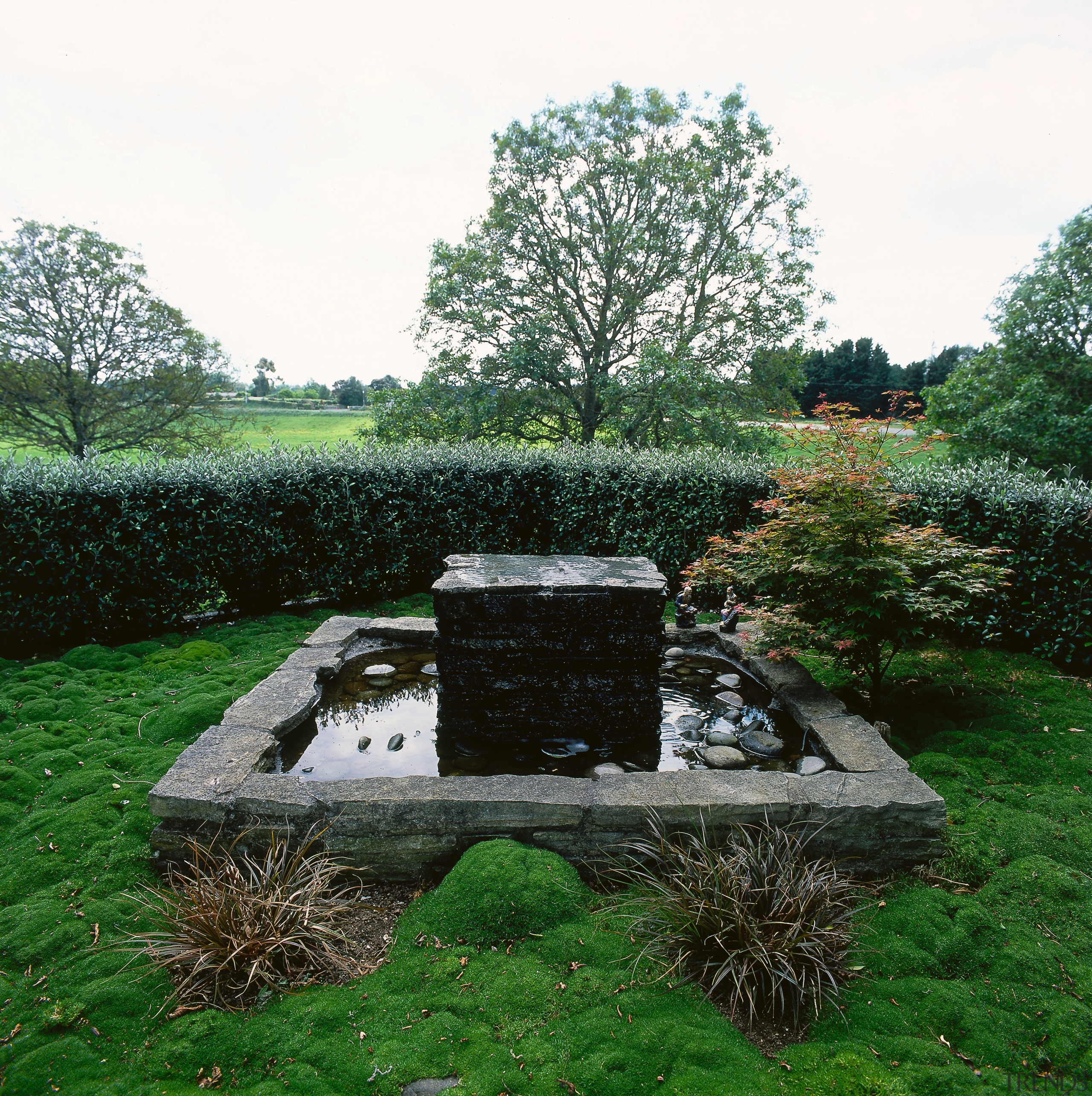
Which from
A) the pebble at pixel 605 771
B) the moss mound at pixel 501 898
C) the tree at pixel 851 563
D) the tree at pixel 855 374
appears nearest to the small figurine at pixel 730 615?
the tree at pixel 851 563

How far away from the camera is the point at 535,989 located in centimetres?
236

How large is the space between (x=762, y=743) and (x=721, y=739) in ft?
0.79

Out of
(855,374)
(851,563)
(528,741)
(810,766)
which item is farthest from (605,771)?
(855,374)

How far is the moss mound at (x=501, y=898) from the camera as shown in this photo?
2.62m

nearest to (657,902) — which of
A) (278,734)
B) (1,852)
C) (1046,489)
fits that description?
(278,734)

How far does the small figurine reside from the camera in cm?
532

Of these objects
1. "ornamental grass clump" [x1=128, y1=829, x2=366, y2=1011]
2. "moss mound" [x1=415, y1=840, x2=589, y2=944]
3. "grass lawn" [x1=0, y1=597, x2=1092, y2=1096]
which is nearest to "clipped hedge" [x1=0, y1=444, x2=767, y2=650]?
"grass lawn" [x1=0, y1=597, x2=1092, y2=1096]

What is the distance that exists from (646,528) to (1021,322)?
10489 millimetres

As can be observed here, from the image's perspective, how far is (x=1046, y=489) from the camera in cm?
520

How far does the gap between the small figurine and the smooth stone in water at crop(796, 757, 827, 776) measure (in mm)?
1759

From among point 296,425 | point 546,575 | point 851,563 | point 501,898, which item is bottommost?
point 501,898

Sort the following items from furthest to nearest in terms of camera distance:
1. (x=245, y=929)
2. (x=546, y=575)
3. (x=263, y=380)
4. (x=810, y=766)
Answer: (x=263, y=380) → (x=546, y=575) → (x=810, y=766) → (x=245, y=929)

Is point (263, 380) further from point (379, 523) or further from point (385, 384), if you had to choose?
point (379, 523)

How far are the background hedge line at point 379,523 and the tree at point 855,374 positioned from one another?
585 inches
